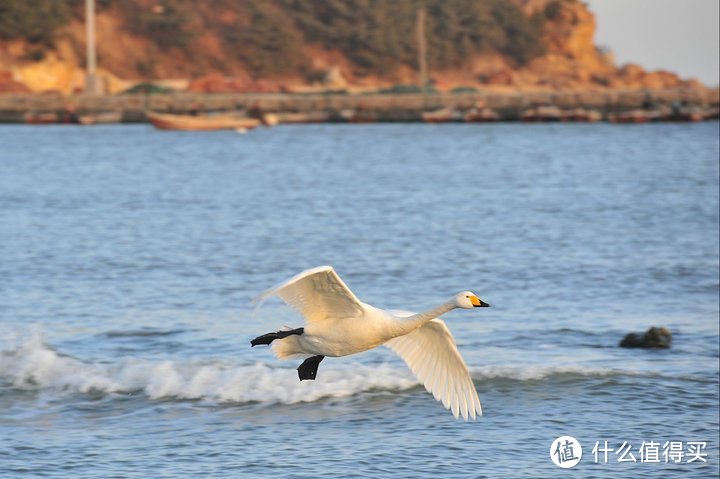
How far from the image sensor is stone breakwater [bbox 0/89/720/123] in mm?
91688

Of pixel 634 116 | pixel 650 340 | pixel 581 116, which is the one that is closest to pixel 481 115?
pixel 581 116

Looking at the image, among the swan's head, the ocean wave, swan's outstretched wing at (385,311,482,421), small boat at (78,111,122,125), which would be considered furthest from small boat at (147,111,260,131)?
the swan's head

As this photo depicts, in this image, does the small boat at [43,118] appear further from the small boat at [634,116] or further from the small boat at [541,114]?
the small boat at [634,116]

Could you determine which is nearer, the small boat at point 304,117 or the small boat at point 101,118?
the small boat at point 101,118

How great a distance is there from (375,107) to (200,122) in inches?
542

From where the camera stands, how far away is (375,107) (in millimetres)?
94750

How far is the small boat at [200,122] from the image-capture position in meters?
85.8

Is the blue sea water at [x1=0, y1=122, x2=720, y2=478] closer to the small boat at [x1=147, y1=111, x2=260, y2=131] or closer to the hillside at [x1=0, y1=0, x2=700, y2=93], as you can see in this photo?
the small boat at [x1=147, y1=111, x2=260, y2=131]

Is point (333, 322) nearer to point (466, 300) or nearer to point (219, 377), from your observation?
point (466, 300)

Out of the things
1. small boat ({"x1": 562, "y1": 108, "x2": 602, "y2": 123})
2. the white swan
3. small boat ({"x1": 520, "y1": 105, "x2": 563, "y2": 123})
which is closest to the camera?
the white swan

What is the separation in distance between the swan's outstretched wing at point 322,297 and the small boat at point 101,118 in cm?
7812

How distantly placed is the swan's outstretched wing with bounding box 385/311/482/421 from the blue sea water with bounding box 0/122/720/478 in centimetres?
153

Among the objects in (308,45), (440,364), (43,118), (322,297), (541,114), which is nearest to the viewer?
(322,297)

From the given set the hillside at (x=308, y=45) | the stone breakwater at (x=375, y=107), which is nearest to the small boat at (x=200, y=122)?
the stone breakwater at (x=375, y=107)
